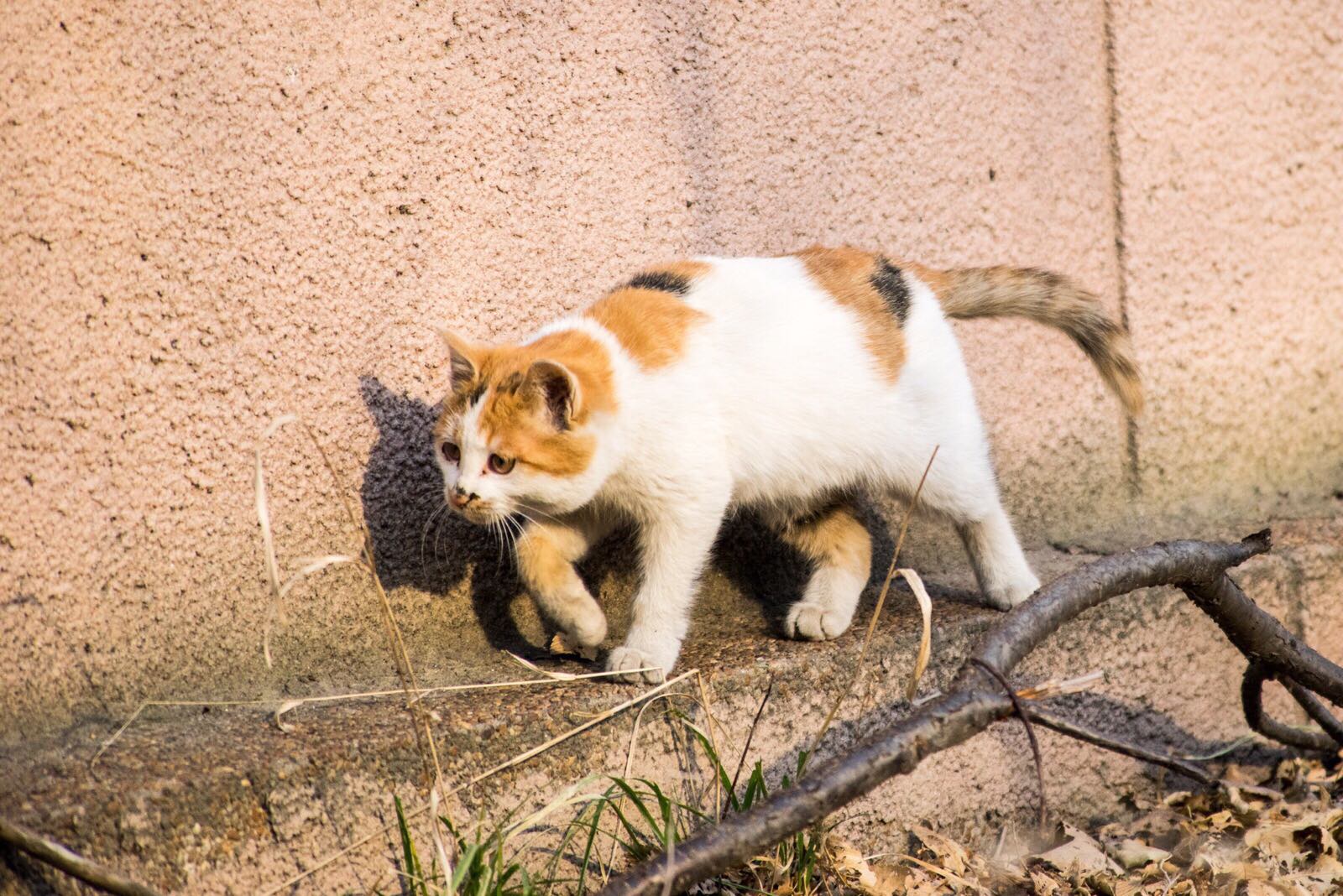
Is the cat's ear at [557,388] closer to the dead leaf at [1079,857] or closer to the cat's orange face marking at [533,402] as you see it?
the cat's orange face marking at [533,402]

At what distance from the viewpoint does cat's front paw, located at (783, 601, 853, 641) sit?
8.86ft

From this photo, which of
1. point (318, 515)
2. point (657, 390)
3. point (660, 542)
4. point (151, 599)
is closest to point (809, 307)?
point (657, 390)

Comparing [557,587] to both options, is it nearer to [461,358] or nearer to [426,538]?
[426,538]

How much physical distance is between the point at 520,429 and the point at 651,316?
41cm

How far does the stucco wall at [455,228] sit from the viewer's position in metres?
2.18

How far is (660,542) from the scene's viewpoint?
2.53 meters

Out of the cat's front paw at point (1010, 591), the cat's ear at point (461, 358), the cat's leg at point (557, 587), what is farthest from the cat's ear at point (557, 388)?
the cat's front paw at point (1010, 591)

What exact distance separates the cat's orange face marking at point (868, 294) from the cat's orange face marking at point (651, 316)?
11.7 inches

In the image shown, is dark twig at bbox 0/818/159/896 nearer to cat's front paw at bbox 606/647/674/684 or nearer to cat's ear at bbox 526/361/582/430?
cat's front paw at bbox 606/647/674/684

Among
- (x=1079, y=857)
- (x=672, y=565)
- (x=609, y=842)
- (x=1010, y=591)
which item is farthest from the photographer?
(x=1010, y=591)

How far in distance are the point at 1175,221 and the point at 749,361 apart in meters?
1.96

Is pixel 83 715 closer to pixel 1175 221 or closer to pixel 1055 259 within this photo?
pixel 1055 259

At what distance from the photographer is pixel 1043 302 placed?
3.02 metres

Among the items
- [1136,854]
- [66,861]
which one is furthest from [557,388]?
[1136,854]
